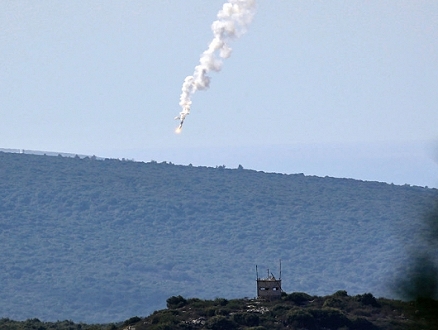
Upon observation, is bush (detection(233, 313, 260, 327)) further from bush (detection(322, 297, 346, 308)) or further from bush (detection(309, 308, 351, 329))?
bush (detection(322, 297, 346, 308))

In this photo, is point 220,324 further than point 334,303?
No

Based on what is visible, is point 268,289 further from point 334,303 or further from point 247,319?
point 247,319

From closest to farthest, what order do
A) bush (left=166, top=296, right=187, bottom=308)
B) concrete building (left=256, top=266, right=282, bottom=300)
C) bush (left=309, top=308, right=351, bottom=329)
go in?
bush (left=309, top=308, right=351, bottom=329), concrete building (left=256, top=266, right=282, bottom=300), bush (left=166, top=296, right=187, bottom=308)

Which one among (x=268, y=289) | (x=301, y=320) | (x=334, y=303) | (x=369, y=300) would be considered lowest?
(x=301, y=320)

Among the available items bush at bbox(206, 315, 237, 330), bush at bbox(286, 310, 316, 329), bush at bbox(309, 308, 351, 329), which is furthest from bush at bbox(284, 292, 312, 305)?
bush at bbox(206, 315, 237, 330)

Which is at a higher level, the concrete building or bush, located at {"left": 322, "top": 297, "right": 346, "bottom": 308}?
the concrete building

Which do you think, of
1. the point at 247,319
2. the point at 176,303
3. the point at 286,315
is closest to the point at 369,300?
the point at 286,315

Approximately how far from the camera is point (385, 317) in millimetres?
60156

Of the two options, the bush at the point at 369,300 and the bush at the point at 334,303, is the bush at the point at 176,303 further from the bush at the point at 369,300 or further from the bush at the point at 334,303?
the bush at the point at 369,300

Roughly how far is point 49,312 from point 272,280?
99543 mm

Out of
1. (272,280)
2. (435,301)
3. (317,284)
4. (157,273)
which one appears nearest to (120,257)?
(157,273)

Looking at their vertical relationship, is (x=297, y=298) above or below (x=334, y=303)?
above

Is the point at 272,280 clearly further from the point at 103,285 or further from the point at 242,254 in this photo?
the point at 242,254

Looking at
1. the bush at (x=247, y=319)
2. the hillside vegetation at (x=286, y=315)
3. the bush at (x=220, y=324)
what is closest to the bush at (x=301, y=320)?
the hillside vegetation at (x=286, y=315)
